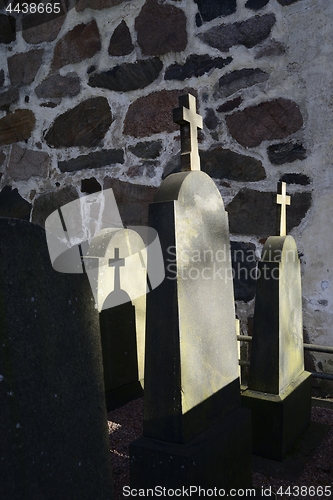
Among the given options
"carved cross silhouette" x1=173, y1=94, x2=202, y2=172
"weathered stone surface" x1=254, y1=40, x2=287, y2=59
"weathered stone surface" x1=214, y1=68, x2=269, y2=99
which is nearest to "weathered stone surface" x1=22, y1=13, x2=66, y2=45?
"weathered stone surface" x1=214, y1=68, x2=269, y2=99

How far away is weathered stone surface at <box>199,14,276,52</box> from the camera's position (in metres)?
2.94

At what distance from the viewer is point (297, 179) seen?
286 cm

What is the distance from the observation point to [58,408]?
31.6 inches

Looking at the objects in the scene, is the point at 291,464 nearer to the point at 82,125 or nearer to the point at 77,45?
the point at 82,125

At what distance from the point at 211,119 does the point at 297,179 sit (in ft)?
2.51

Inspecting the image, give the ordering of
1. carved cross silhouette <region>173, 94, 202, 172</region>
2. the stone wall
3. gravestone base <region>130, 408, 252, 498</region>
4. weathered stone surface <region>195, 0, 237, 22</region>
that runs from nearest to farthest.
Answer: gravestone base <region>130, 408, 252, 498</region> → carved cross silhouette <region>173, 94, 202, 172</region> → the stone wall → weathered stone surface <region>195, 0, 237, 22</region>

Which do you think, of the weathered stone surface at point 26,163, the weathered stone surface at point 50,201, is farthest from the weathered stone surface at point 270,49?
the weathered stone surface at point 26,163

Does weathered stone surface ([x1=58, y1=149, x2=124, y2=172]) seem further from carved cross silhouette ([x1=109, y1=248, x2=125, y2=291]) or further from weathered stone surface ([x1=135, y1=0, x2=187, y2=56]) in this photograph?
carved cross silhouette ([x1=109, y1=248, x2=125, y2=291])

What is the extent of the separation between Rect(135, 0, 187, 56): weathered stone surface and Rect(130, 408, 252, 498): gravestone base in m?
2.68

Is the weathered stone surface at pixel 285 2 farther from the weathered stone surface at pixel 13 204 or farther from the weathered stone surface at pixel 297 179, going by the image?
the weathered stone surface at pixel 13 204

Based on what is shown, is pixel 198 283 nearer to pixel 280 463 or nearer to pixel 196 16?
A: pixel 280 463

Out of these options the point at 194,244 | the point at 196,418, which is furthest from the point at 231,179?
the point at 196,418

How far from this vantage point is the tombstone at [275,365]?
6.58 feet

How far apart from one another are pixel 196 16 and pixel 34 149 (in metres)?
1.73
